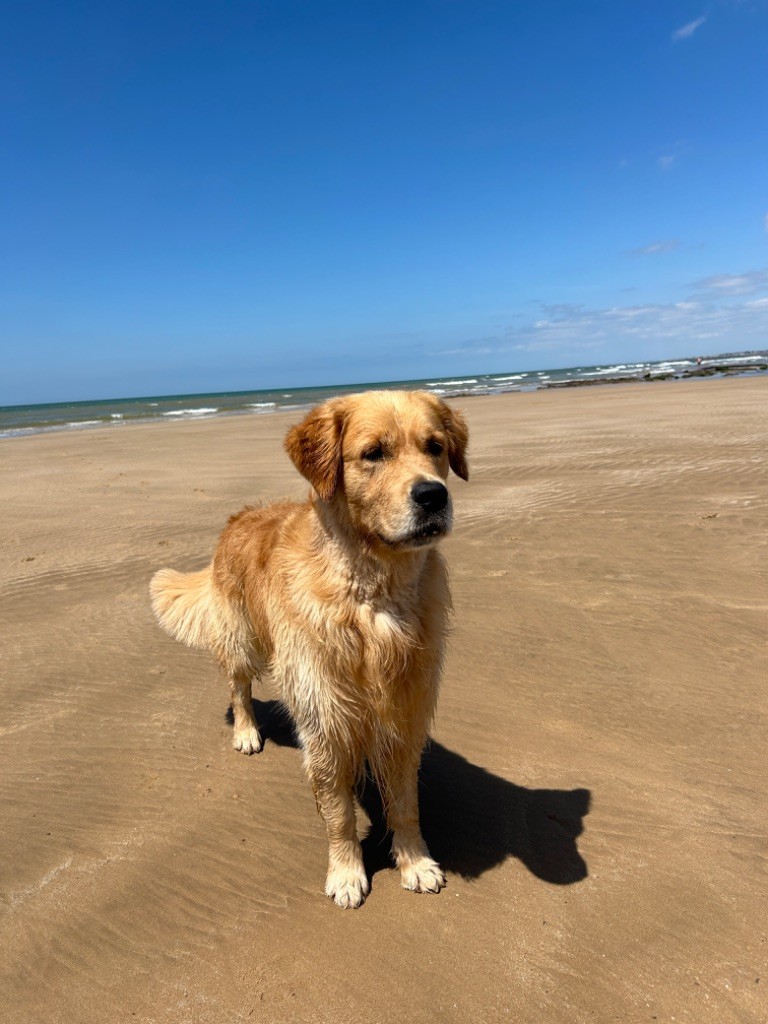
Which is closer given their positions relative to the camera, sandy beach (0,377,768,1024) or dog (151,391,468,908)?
sandy beach (0,377,768,1024)

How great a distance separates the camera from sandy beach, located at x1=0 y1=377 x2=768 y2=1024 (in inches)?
95.5

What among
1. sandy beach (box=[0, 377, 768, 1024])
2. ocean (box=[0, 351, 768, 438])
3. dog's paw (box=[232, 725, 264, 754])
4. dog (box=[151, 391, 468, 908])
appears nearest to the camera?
sandy beach (box=[0, 377, 768, 1024])

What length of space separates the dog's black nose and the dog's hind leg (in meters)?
2.02

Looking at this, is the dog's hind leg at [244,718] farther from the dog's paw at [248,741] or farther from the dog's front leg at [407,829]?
the dog's front leg at [407,829]

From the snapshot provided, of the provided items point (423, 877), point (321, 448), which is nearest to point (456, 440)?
point (321, 448)

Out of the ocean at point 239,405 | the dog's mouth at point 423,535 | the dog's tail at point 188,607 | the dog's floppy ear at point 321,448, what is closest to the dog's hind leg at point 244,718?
the dog's tail at point 188,607

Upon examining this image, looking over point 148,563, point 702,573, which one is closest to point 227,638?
point 148,563

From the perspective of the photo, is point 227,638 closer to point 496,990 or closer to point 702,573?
point 496,990

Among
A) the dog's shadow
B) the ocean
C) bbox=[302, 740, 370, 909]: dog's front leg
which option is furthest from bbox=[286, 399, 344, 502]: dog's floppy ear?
the ocean

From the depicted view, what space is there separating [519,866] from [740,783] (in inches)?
54.7

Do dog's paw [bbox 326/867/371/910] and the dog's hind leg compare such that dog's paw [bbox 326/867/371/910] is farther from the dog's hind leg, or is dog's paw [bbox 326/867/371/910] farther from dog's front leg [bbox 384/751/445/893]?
the dog's hind leg

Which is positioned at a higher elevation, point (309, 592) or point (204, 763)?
point (309, 592)

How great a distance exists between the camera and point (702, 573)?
622 centimetres

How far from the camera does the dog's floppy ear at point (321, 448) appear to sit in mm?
2951
